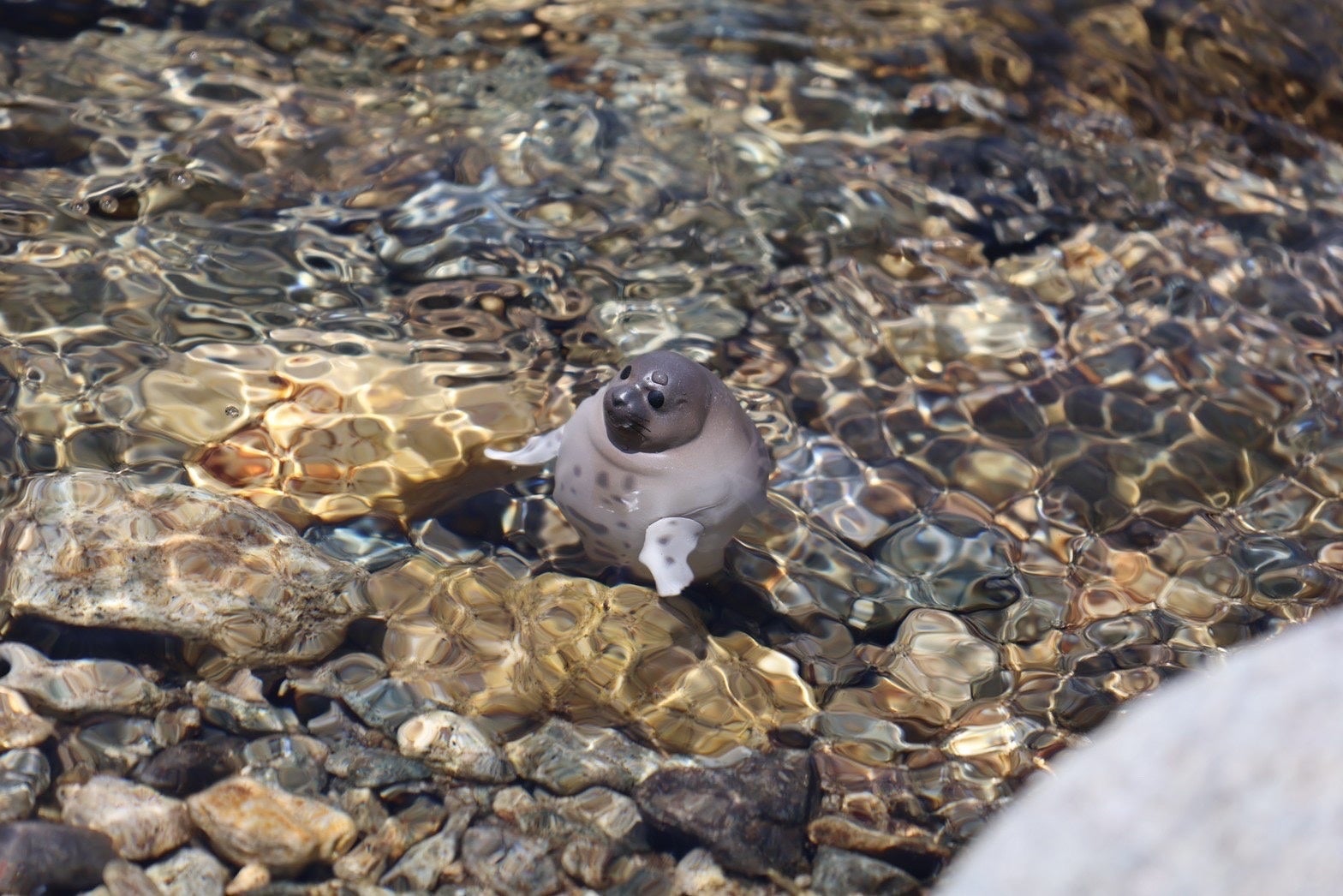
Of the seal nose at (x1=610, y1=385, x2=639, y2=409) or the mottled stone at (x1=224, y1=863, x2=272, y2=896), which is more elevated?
the seal nose at (x1=610, y1=385, x2=639, y2=409)

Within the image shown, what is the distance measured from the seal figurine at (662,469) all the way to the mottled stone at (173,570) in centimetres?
73

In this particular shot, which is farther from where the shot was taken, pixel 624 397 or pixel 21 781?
pixel 624 397

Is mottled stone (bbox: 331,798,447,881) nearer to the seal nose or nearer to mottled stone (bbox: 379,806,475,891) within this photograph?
mottled stone (bbox: 379,806,475,891)

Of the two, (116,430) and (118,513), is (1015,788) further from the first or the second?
(116,430)

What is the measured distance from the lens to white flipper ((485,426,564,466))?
3662 mm

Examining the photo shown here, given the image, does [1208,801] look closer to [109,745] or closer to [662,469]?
[662,469]

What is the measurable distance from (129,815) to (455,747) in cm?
78

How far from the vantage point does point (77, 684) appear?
3.08 m

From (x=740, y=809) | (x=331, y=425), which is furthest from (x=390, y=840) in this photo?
(x=331, y=425)

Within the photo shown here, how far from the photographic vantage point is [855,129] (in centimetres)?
548

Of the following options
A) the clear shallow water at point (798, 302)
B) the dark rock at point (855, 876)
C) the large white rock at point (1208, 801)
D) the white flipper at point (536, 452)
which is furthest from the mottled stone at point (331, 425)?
the large white rock at point (1208, 801)

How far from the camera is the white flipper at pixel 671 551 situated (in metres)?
3.27

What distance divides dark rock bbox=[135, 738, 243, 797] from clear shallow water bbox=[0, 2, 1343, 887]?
1.51 feet

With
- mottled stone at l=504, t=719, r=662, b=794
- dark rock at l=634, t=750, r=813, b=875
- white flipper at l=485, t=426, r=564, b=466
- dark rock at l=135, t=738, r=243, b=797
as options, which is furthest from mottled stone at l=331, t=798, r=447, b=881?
white flipper at l=485, t=426, r=564, b=466
